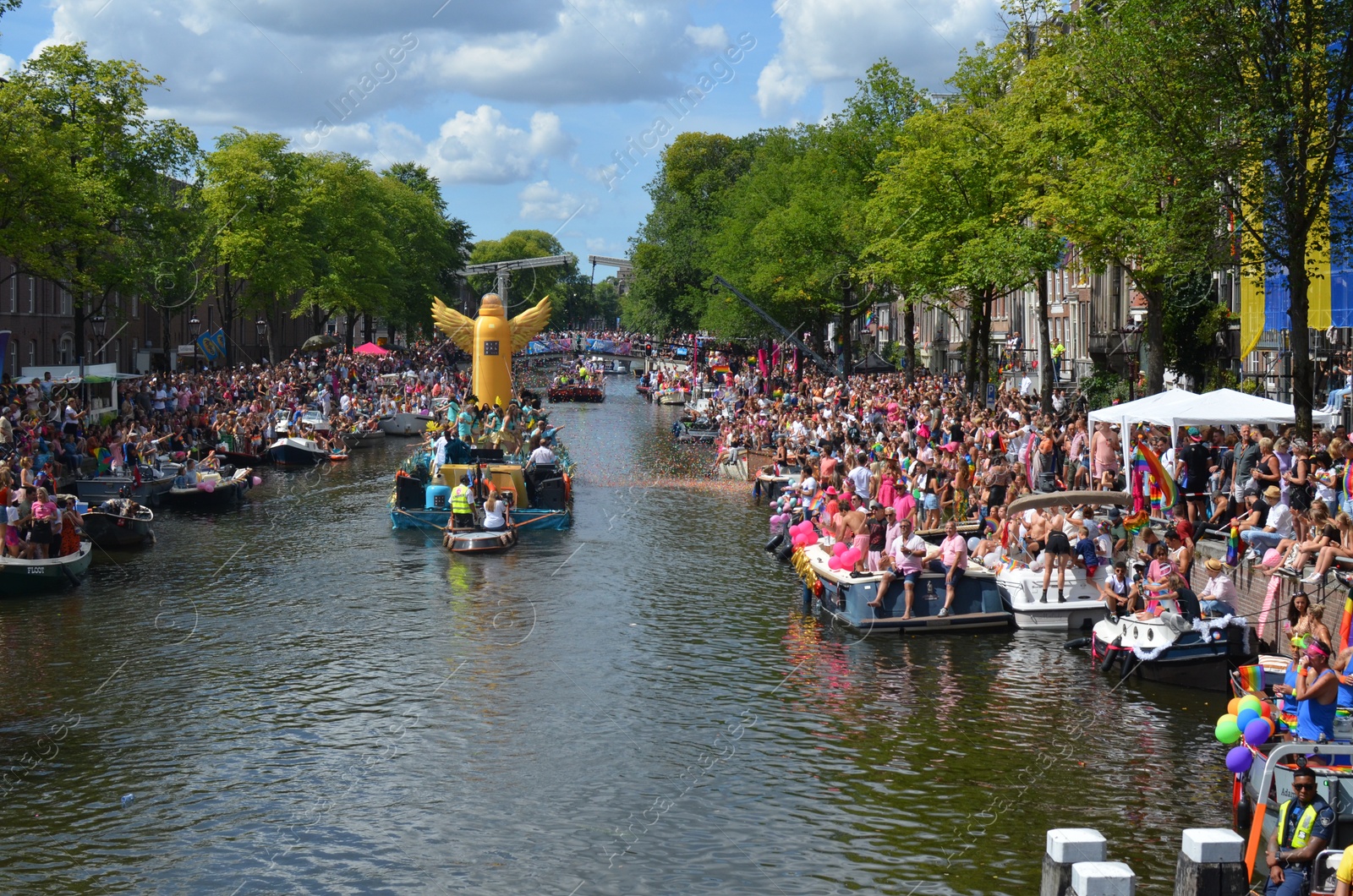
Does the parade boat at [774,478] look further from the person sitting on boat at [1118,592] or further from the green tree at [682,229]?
the green tree at [682,229]

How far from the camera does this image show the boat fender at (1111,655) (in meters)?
19.2

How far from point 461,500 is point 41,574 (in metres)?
9.34

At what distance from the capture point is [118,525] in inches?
1196

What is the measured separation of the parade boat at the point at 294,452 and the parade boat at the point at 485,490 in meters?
15.7

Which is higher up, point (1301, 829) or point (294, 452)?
point (294, 452)

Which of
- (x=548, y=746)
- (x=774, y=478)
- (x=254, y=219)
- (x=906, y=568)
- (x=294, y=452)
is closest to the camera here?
(x=548, y=746)

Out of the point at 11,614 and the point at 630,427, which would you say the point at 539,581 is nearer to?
the point at 11,614

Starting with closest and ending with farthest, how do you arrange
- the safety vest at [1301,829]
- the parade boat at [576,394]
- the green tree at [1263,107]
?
1. the safety vest at [1301,829]
2. the green tree at [1263,107]
3. the parade boat at [576,394]

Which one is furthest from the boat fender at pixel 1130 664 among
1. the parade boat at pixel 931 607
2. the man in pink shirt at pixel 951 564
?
the man in pink shirt at pixel 951 564

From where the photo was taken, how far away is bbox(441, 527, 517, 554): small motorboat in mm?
30844

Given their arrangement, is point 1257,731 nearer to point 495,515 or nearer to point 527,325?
point 495,515

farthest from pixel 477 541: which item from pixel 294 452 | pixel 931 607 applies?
pixel 294 452

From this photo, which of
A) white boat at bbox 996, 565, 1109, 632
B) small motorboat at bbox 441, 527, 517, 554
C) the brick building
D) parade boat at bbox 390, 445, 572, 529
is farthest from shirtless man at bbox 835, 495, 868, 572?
the brick building

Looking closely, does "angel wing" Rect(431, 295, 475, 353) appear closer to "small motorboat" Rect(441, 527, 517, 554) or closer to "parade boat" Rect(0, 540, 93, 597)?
"small motorboat" Rect(441, 527, 517, 554)
